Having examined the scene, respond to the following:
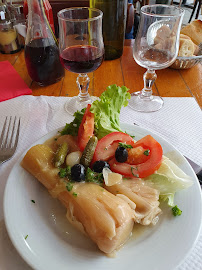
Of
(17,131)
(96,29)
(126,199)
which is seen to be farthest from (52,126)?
(126,199)

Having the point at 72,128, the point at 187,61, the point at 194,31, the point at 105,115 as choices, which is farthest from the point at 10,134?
the point at 194,31

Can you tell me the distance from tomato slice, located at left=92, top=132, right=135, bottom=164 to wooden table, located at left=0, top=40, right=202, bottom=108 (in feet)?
1.86

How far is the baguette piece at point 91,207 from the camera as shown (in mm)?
583

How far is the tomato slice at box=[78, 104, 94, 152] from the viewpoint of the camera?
2.60ft

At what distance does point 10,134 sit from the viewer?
1.02 metres

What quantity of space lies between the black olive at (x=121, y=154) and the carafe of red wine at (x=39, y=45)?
729mm

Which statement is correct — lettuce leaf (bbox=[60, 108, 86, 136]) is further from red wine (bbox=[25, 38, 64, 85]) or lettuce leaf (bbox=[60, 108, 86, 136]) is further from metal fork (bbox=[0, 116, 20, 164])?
red wine (bbox=[25, 38, 64, 85])

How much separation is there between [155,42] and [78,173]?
0.81 m

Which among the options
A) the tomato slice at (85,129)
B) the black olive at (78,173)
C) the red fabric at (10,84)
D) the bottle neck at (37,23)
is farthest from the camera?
the red fabric at (10,84)

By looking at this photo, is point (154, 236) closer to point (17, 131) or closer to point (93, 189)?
point (93, 189)

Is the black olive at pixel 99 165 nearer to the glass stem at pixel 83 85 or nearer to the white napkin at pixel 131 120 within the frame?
the white napkin at pixel 131 120

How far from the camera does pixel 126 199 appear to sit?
651 mm

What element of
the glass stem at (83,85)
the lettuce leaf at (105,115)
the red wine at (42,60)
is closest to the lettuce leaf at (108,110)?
the lettuce leaf at (105,115)

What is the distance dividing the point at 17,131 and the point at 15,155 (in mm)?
129
